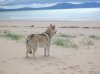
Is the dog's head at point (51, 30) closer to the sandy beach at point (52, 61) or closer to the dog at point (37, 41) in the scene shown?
the dog at point (37, 41)

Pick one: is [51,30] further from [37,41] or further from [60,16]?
[60,16]

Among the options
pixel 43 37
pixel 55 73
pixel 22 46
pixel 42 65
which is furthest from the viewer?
pixel 22 46

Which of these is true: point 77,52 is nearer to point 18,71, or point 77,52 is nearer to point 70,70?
point 70,70

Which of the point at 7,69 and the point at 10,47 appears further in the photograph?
the point at 10,47

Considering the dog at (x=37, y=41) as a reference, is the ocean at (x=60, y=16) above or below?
below

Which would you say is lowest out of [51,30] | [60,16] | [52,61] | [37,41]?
[60,16]

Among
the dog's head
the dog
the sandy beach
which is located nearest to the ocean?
the sandy beach

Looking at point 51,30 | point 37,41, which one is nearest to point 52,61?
point 37,41

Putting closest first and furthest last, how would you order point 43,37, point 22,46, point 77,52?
point 43,37
point 77,52
point 22,46

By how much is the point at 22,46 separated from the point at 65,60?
2955mm

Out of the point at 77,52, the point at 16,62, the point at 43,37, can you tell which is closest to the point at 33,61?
the point at 16,62

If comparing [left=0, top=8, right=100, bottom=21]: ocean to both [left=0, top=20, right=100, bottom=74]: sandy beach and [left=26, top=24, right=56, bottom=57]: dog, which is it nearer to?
[left=0, top=20, right=100, bottom=74]: sandy beach

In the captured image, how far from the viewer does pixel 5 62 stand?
9.32m

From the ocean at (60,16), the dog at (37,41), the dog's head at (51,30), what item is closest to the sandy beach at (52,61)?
the dog at (37,41)
